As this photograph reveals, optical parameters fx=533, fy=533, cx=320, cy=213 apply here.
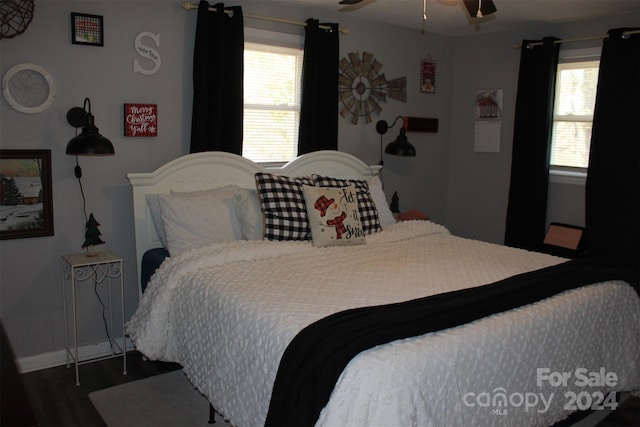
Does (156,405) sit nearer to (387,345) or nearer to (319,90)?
(387,345)

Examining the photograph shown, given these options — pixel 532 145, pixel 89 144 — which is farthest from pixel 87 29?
pixel 532 145

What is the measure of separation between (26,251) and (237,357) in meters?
1.63

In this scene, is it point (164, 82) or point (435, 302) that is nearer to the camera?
point (435, 302)

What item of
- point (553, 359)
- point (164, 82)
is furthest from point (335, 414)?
point (164, 82)

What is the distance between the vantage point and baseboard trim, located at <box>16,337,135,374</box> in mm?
3078

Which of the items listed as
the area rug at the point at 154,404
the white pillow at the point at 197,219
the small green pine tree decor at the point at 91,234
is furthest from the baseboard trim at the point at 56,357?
the white pillow at the point at 197,219

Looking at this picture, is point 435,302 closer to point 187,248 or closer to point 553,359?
point 553,359

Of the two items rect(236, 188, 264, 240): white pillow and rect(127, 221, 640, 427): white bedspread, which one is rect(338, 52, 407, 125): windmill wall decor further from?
rect(127, 221, 640, 427): white bedspread

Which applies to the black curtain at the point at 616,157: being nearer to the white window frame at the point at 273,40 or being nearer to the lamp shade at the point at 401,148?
the lamp shade at the point at 401,148

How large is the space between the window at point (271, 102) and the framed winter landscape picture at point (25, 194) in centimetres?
132

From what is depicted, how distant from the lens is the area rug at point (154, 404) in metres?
2.58

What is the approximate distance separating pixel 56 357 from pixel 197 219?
1.19 metres

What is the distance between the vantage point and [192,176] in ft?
11.1

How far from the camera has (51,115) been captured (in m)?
3.02
